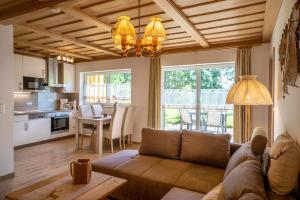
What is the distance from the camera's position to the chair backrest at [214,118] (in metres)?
4.82

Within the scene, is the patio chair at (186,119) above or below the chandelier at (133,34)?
below

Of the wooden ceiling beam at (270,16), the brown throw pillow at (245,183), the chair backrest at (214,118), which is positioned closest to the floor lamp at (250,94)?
the wooden ceiling beam at (270,16)

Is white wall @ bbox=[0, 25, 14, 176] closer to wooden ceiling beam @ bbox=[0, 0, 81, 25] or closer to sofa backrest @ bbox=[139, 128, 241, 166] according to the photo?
wooden ceiling beam @ bbox=[0, 0, 81, 25]

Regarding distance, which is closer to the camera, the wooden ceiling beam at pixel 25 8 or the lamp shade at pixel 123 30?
the lamp shade at pixel 123 30

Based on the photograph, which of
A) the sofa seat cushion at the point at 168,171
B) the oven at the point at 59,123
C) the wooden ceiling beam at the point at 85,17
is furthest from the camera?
the oven at the point at 59,123

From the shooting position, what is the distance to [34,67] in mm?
5656

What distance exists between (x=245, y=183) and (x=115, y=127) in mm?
3900

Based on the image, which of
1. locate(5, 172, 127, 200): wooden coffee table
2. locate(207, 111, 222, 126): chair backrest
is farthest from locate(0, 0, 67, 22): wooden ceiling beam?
locate(207, 111, 222, 126): chair backrest

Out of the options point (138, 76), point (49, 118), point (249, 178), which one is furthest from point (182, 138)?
point (49, 118)

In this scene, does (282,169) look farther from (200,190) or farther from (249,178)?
(200,190)

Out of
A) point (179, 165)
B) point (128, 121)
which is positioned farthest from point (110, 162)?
point (128, 121)

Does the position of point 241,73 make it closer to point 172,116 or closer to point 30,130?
point 172,116

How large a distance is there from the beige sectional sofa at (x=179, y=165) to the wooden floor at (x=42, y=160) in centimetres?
132

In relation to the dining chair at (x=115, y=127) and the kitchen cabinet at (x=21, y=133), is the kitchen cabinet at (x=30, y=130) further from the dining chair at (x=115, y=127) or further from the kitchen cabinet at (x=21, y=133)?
the dining chair at (x=115, y=127)
